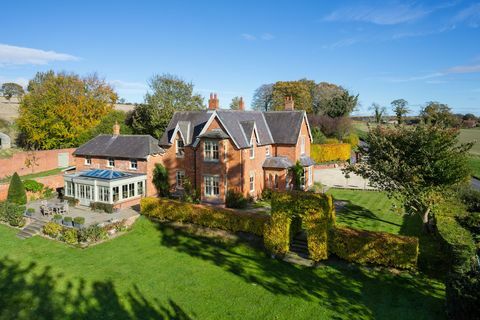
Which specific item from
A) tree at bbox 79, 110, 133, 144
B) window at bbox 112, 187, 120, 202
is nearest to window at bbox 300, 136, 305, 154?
window at bbox 112, 187, 120, 202

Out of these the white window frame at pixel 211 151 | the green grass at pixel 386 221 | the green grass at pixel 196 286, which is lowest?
the green grass at pixel 196 286

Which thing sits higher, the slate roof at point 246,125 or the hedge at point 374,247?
the slate roof at point 246,125

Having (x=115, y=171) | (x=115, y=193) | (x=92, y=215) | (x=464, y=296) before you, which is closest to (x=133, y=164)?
(x=115, y=171)

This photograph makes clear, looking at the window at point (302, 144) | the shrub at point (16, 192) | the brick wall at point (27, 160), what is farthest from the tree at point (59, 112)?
the window at point (302, 144)

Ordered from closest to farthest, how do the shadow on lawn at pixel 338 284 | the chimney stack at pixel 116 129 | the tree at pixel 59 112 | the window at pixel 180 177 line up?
the shadow on lawn at pixel 338 284 < the window at pixel 180 177 < the chimney stack at pixel 116 129 < the tree at pixel 59 112

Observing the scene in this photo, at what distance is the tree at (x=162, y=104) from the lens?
48250mm

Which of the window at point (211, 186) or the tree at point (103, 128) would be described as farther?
the tree at point (103, 128)

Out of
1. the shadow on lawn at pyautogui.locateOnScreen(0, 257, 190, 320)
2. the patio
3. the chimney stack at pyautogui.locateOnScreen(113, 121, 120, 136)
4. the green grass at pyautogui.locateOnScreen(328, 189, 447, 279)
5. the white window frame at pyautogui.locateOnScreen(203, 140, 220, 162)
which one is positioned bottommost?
the shadow on lawn at pyautogui.locateOnScreen(0, 257, 190, 320)

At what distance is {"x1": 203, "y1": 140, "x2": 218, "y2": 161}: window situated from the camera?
28250 mm

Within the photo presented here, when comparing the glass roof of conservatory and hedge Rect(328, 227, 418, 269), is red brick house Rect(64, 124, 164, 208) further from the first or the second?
hedge Rect(328, 227, 418, 269)

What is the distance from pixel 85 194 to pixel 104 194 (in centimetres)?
255

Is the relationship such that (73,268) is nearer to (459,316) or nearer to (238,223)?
(238,223)

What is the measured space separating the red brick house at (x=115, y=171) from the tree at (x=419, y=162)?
20412 mm

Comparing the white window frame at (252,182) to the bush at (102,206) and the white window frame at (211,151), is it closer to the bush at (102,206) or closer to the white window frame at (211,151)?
the white window frame at (211,151)
